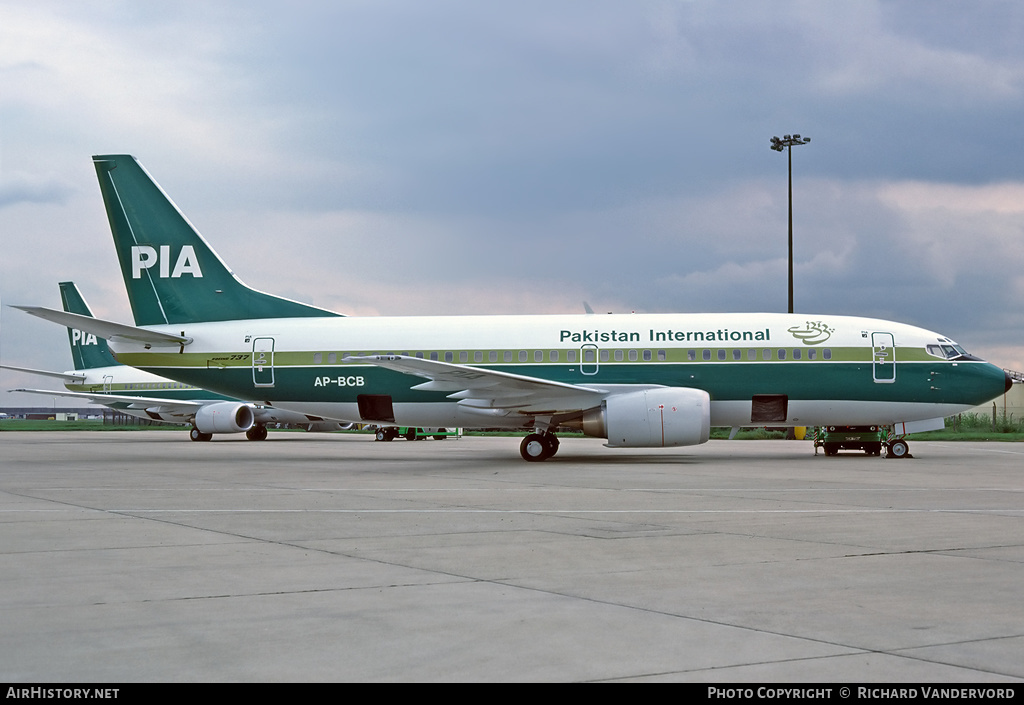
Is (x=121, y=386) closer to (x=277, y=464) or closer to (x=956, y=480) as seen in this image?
(x=277, y=464)

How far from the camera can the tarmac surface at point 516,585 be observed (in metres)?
5.08

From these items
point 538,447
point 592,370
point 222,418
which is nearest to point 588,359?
point 592,370

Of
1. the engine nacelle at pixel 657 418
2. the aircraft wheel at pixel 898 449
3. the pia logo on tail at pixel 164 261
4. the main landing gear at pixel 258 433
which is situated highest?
the pia logo on tail at pixel 164 261

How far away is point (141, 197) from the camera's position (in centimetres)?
2692

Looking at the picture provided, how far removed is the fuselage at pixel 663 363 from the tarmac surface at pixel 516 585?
27.5 ft

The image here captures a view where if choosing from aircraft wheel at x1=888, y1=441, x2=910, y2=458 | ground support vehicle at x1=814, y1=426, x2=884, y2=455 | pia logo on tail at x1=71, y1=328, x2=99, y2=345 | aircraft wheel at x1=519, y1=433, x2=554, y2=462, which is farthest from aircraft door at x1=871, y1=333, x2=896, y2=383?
pia logo on tail at x1=71, y1=328, x2=99, y2=345

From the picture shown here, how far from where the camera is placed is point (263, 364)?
84.9 ft

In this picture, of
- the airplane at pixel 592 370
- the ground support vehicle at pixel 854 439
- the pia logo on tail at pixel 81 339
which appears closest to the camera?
the airplane at pixel 592 370

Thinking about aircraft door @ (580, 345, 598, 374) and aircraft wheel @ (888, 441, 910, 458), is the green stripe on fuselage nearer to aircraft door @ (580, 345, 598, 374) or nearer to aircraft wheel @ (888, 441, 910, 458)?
aircraft door @ (580, 345, 598, 374)

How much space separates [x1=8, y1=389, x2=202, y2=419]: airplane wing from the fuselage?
22642mm

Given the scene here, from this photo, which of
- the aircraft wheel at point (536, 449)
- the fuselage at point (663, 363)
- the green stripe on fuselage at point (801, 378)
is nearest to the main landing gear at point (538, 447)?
the aircraft wheel at point (536, 449)

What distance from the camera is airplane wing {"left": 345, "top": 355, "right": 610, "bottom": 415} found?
22.2 metres

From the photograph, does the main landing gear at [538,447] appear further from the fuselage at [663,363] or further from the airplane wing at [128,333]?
the airplane wing at [128,333]
